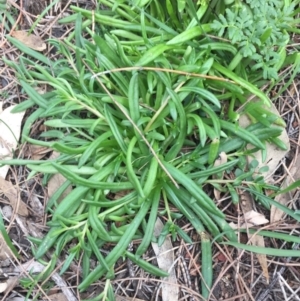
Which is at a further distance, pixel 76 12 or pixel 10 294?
pixel 76 12

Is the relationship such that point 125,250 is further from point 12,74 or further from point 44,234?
→ point 12,74

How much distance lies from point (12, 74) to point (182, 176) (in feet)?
3.15

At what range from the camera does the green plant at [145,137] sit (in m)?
1.87

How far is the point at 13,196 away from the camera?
2.08 meters

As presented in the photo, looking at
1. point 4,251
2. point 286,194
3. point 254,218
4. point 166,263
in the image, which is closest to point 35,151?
point 4,251

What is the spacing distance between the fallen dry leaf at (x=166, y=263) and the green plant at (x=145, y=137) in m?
0.06

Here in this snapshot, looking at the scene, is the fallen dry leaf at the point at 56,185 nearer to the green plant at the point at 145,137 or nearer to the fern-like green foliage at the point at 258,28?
the green plant at the point at 145,137

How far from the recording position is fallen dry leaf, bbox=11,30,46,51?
2.23 metres

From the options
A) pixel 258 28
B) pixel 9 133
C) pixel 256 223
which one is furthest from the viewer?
pixel 9 133

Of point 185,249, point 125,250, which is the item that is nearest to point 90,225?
point 125,250

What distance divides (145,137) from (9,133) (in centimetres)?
65

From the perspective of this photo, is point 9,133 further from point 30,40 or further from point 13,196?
point 30,40

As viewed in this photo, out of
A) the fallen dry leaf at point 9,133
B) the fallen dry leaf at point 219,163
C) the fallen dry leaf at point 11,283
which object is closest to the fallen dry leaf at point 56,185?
the fallen dry leaf at point 9,133

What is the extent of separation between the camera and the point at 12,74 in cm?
224
